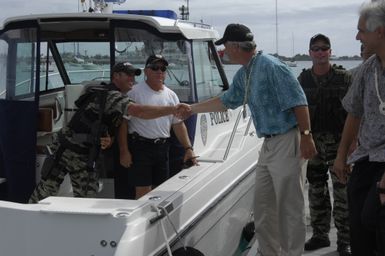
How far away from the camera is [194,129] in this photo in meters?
4.37

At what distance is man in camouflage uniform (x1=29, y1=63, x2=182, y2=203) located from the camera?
3883 millimetres

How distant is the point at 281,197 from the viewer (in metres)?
3.68

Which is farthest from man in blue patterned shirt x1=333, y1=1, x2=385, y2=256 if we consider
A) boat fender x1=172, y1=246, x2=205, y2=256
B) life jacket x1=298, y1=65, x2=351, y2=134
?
life jacket x1=298, y1=65, x2=351, y2=134

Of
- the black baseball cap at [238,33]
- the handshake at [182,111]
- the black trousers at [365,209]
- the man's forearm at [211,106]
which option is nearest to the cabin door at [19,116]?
the handshake at [182,111]

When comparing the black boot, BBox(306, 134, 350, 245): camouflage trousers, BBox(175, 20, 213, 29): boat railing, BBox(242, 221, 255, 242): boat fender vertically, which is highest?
BBox(175, 20, 213, 29): boat railing

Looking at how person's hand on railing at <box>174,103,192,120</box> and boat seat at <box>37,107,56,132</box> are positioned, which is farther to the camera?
boat seat at <box>37,107,56,132</box>

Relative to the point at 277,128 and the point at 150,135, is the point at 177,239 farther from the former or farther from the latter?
the point at 150,135

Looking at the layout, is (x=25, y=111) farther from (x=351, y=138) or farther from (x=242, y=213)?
(x=351, y=138)

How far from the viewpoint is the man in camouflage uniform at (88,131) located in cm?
388

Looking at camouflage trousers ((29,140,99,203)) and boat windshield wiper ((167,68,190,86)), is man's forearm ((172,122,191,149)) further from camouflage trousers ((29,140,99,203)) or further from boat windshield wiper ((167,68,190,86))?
camouflage trousers ((29,140,99,203))

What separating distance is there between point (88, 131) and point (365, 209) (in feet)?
6.66

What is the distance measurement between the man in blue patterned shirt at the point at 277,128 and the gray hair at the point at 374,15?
2.59 ft

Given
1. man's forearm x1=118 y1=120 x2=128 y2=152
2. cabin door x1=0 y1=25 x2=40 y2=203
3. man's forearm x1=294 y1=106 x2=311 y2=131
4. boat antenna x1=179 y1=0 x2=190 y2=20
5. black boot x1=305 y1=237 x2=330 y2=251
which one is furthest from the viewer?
boat antenna x1=179 y1=0 x2=190 y2=20

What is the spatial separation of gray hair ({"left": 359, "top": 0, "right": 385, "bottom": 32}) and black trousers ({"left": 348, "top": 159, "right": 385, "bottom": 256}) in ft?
2.41
